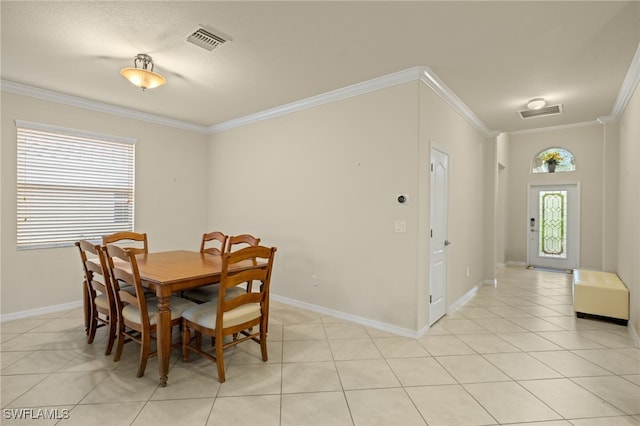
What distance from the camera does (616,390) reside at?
90.6 inches

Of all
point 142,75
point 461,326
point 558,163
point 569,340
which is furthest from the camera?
point 558,163

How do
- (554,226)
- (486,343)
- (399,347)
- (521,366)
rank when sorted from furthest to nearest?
1. (554,226)
2. (486,343)
3. (399,347)
4. (521,366)

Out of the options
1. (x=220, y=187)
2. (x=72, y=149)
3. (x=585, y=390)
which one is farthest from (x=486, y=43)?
(x=72, y=149)

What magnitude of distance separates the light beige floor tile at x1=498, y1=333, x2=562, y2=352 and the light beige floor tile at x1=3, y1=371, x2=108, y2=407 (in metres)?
3.67

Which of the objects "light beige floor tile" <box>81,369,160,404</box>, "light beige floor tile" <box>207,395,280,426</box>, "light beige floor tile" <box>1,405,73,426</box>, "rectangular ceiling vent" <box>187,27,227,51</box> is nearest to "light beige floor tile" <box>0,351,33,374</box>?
"light beige floor tile" <box>1,405,73,426</box>

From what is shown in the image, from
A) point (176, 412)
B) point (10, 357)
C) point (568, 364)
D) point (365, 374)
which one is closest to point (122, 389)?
point (176, 412)

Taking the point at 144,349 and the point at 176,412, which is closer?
the point at 176,412

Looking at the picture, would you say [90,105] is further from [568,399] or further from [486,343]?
[568,399]

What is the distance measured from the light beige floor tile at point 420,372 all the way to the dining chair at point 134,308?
1.83 m

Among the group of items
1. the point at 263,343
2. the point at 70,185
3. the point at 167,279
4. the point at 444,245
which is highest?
the point at 70,185

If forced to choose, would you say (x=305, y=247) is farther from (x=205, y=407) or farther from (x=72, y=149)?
(x=72, y=149)

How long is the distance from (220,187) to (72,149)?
2009 millimetres

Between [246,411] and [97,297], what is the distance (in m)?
1.87

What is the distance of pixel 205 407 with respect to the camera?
2061mm
